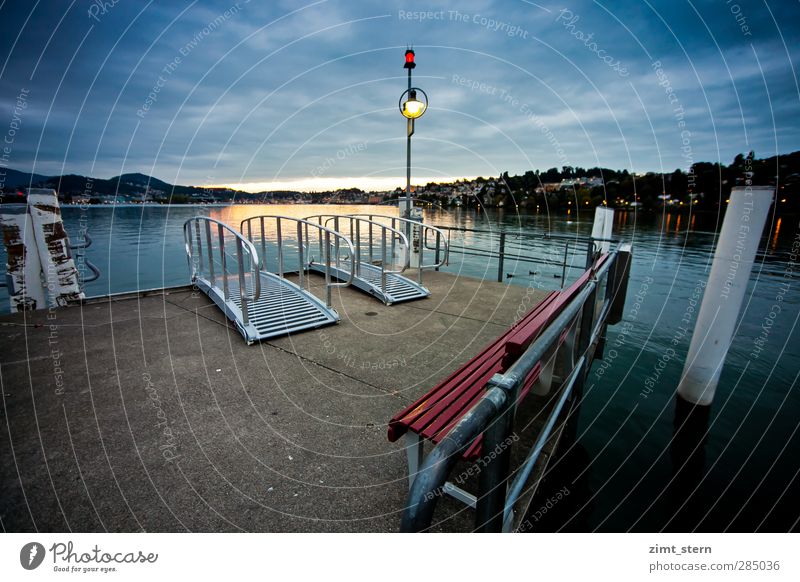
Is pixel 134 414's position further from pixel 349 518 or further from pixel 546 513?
pixel 546 513

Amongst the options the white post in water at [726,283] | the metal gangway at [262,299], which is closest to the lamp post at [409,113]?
the metal gangway at [262,299]

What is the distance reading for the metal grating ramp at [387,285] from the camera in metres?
6.54

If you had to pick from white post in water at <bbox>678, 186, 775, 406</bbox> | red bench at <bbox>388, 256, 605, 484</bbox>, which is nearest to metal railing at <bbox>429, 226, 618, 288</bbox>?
white post in water at <bbox>678, 186, 775, 406</bbox>

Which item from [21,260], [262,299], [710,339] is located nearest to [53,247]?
[21,260]

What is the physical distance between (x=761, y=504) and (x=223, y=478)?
4.86 metres

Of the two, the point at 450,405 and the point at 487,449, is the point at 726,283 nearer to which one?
the point at 450,405

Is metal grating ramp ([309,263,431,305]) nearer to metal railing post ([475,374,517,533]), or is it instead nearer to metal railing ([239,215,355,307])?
metal railing ([239,215,355,307])

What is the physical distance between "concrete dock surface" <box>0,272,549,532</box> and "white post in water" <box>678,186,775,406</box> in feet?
7.97

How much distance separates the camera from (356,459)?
2.61 meters

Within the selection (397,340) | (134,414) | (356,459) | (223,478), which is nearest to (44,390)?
(134,414)

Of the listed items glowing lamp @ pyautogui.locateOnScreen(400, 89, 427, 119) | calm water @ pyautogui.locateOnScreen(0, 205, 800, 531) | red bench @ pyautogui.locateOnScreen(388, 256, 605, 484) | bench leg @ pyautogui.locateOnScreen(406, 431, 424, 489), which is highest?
glowing lamp @ pyautogui.locateOnScreen(400, 89, 427, 119)

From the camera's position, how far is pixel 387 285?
7.05 m

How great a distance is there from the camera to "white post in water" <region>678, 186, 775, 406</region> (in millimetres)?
3963
